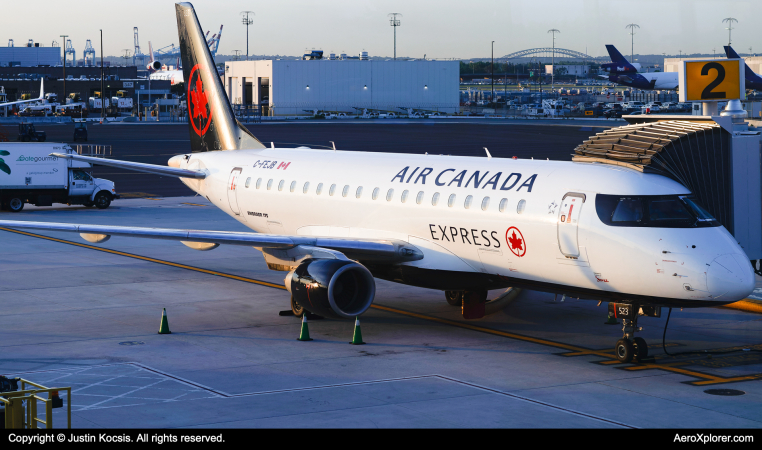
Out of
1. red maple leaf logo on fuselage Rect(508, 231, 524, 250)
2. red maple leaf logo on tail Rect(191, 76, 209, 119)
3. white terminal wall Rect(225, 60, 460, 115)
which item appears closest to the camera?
red maple leaf logo on fuselage Rect(508, 231, 524, 250)

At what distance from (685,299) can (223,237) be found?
38.2ft

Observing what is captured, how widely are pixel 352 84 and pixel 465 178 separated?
482 ft

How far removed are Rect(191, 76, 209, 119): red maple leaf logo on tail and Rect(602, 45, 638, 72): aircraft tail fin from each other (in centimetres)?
11966

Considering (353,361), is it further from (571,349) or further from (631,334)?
(631,334)

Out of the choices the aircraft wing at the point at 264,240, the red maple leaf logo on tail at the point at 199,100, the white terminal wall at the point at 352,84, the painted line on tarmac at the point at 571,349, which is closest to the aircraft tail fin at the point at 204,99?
the red maple leaf logo on tail at the point at 199,100

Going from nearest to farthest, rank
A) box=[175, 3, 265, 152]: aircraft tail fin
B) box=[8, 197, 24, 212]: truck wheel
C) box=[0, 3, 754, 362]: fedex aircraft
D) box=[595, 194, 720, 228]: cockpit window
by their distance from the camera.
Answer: box=[0, 3, 754, 362]: fedex aircraft, box=[595, 194, 720, 228]: cockpit window, box=[175, 3, 265, 152]: aircraft tail fin, box=[8, 197, 24, 212]: truck wheel

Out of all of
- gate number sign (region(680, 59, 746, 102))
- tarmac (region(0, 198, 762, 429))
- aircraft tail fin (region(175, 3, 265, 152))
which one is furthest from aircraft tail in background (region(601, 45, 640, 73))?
tarmac (region(0, 198, 762, 429))

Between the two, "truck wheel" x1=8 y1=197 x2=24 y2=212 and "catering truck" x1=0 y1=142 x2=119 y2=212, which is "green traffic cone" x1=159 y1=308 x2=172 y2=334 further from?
"truck wheel" x1=8 y1=197 x2=24 y2=212

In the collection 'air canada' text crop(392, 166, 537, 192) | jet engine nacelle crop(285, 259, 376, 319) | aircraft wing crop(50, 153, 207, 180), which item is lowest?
jet engine nacelle crop(285, 259, 376, 319)

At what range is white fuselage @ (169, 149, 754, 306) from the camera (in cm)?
1811

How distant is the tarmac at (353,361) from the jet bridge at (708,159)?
3.31m

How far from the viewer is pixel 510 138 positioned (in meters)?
106

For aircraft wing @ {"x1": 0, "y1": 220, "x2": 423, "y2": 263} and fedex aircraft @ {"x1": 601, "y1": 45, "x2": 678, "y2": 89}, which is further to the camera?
fedex aircraft @ {"x1": 601, "y1": 45, "x2": 678, "y2": 89}
